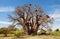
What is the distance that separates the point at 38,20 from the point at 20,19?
547 centimetres

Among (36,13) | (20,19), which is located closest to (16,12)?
(20,19)

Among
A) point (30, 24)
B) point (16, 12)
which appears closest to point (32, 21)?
point (30, 24)

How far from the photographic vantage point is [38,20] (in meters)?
51.7

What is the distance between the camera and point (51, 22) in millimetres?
51188

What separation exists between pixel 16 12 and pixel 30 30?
22.4 ft

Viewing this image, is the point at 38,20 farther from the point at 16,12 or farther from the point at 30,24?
the point at 16,12

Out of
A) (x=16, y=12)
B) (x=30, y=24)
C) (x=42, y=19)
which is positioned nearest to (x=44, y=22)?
(x=42, y=19)

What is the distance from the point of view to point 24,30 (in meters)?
53.4

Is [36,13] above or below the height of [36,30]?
above

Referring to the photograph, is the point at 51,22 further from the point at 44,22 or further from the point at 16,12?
the point at 16,12

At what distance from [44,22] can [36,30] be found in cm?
344

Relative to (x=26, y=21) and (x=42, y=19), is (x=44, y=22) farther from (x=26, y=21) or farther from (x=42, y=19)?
(x=26, y=21)

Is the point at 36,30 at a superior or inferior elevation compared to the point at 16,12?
inferior

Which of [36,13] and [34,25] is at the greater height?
[36,13]
